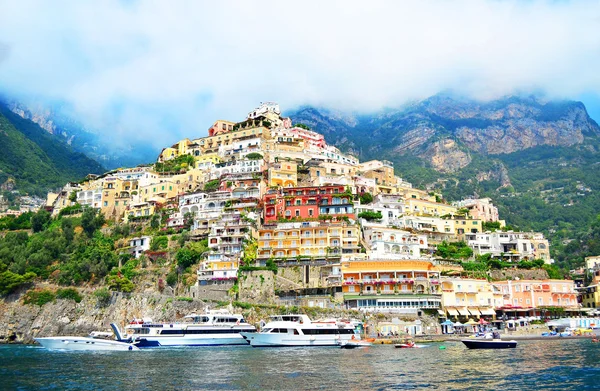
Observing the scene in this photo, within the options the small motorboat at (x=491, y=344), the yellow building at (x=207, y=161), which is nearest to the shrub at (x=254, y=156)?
the yellow building at (x=207, y=161)

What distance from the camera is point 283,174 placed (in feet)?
292

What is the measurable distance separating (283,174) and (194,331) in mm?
36794

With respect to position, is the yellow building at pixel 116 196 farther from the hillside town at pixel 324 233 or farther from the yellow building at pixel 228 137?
the yellow building at pixel 228 137

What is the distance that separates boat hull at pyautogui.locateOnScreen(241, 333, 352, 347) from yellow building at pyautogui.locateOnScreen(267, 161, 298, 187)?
3503 cm

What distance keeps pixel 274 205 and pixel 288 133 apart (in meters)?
32.2

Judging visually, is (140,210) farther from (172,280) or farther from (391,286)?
(391,286)

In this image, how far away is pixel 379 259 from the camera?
6912cm

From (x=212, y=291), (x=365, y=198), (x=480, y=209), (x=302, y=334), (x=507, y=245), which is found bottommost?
(x=302, y=334)

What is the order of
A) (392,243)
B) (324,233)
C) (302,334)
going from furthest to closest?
(392,243)
(324,233)
(302,334)

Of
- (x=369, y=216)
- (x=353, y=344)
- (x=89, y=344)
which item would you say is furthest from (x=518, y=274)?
(x=89, y=344)

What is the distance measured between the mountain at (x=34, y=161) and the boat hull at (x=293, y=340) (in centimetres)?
9675

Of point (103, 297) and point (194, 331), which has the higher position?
point (103, 297)

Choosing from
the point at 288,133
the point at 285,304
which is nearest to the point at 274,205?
the point at 285,304

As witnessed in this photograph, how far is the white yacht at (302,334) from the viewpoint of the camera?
54.5 meters
